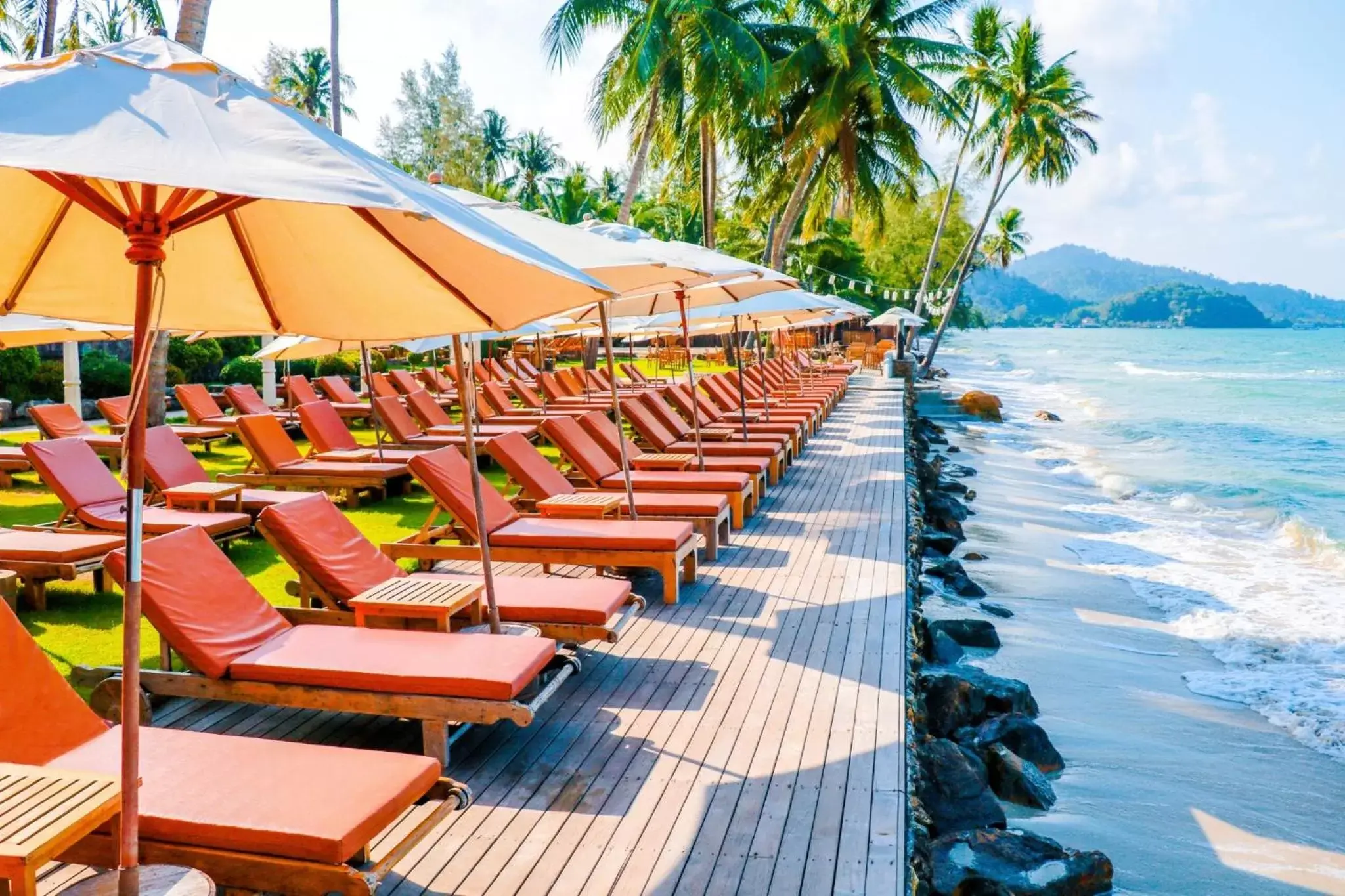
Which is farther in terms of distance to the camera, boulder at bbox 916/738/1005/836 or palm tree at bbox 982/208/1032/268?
palm tree at bbox 982/208/1032/268

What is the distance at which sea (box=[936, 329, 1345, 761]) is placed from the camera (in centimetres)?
923

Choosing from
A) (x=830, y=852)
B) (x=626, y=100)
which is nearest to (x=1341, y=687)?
(x=830, y=852)

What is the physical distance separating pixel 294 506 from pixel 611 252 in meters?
2.20

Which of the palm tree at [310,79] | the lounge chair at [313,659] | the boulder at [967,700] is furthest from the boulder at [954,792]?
the palm tree at [310,79]

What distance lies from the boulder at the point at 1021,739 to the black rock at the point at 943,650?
1540 millimetres

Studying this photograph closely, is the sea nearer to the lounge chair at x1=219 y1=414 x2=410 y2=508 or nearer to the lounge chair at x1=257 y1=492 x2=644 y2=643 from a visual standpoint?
the lounge chair at x1=257 y1=492 x2=644 y2=643

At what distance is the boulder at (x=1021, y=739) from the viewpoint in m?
6.59

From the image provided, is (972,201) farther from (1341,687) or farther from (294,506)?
(294,506)

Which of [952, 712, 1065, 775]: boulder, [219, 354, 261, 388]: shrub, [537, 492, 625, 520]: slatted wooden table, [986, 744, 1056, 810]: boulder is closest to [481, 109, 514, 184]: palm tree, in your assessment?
[219, 354, 261, 388]: shrub

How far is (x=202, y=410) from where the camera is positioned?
1421cm

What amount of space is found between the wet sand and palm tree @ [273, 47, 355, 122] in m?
42.3

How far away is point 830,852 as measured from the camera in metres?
3.51

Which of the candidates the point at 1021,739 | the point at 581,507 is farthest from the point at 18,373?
the point at 1021,739

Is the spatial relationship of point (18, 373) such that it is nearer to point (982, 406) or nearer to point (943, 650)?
point (943, 650)
